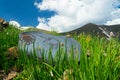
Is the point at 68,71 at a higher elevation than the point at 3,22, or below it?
below

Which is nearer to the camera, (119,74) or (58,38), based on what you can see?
(119,74)

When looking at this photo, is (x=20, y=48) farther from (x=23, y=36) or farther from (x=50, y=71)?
(x=50, y=71)

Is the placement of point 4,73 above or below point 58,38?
below

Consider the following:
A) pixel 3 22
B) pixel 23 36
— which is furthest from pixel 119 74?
pixel 3 22

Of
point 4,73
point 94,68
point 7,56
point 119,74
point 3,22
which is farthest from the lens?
point 3,22

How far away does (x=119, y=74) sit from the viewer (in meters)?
4.26

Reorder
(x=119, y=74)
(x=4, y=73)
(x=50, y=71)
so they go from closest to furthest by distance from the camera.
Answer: (x=119, y=74) → (x=50, y=71) → (x=4, y=73)

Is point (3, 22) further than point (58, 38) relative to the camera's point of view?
Yes

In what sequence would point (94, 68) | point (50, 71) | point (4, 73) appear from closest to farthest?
point (94, 68), point (50, 71), point (4, 73)

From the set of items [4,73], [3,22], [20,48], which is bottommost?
[4,73]

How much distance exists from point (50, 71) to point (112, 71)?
1.00 metres

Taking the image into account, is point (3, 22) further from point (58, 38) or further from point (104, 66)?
point (104, 66)

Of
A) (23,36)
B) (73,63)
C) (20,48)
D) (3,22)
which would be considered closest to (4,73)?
(20,48)

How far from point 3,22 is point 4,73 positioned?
5.61 m
